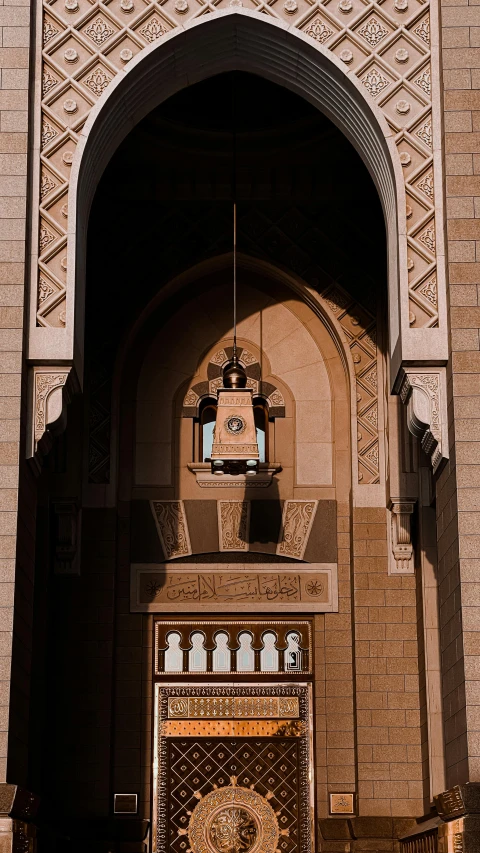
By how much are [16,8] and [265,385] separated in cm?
410

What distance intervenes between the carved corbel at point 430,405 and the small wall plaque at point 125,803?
4.01 metres

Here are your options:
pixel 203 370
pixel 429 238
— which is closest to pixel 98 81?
pixel 429 238

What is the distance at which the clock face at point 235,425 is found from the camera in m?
9.81

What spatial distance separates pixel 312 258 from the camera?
1140 centimetres

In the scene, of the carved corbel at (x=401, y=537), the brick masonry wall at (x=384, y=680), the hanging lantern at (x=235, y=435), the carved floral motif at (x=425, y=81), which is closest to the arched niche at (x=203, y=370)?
the carved corbel at (x=401, y=537)

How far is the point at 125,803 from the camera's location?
33.4ft

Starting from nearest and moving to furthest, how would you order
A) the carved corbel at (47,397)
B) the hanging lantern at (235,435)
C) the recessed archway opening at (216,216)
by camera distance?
the carved corbel at (47,397) < the hanging lantern at (235,435) < the recessed archway opening at (216,216)

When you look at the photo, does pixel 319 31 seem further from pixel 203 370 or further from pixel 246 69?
pixel 203 370

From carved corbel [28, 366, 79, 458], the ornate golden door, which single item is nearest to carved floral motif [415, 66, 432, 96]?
carved corbel [28, 366, 79, 458]

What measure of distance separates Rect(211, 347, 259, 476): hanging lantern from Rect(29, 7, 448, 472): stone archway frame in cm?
168

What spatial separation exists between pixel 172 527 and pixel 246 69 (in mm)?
3857

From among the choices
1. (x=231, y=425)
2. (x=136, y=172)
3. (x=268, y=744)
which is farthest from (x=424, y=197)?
(x=268, y=744)

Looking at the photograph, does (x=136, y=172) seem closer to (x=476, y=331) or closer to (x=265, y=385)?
(x=265, y=385)

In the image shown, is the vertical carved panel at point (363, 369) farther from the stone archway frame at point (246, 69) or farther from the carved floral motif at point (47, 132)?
the carved floral motif at point (47, 132)
